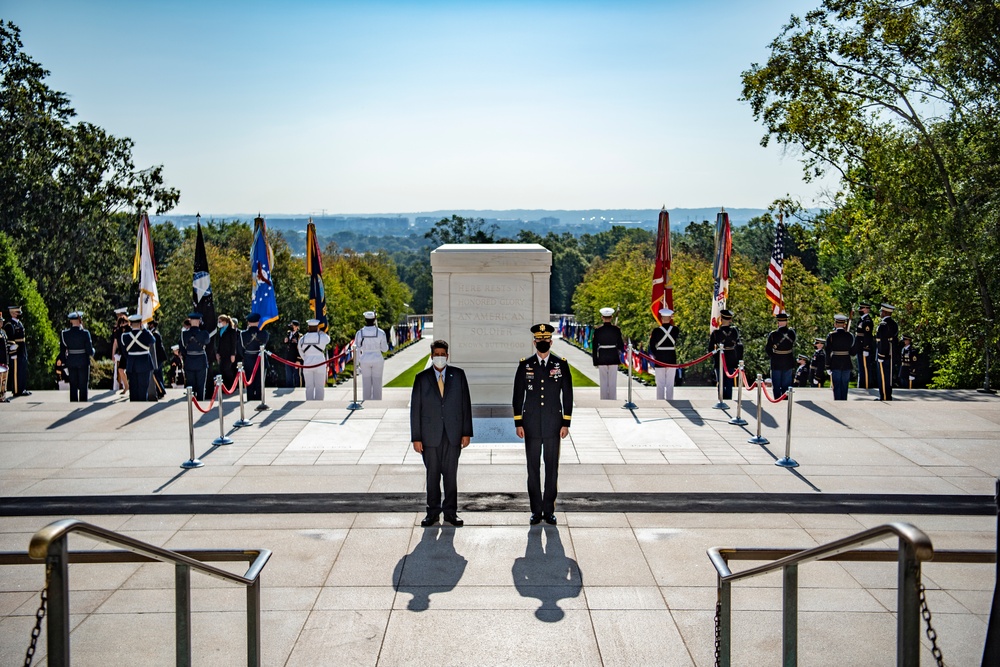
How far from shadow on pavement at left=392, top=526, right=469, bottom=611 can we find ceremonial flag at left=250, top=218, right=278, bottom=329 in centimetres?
1054

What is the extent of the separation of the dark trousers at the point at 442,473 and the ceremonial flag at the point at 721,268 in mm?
9635

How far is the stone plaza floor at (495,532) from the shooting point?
5.98 m

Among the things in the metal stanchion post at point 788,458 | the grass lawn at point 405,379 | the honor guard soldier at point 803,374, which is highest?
the metal stanchion post at point 788,458

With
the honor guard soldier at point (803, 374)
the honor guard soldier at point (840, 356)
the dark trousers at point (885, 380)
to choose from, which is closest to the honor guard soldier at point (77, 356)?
the honor guard soldier at point (840, 356)

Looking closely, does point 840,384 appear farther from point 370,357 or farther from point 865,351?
point 370,357

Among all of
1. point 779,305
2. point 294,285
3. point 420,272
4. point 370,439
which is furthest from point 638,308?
point 420,272

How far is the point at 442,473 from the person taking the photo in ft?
27.6

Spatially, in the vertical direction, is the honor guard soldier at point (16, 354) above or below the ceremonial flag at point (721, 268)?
below

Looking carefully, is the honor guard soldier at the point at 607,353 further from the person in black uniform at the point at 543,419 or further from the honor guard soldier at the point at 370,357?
the person in black uniform at the point at 543,419

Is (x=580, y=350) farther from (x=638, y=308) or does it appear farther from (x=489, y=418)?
(x=489, y=418)

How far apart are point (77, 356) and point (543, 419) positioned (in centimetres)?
967

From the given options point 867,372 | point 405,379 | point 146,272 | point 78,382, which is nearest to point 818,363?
point 867,372

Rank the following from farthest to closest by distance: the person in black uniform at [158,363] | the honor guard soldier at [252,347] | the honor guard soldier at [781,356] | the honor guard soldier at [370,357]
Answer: the honor guard soldier at [252,347]
the honor guard soldier at [370,357]
the person in black uniform at [158,363]
the honor guard soldier at [781,356]

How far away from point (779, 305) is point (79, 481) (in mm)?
12115
